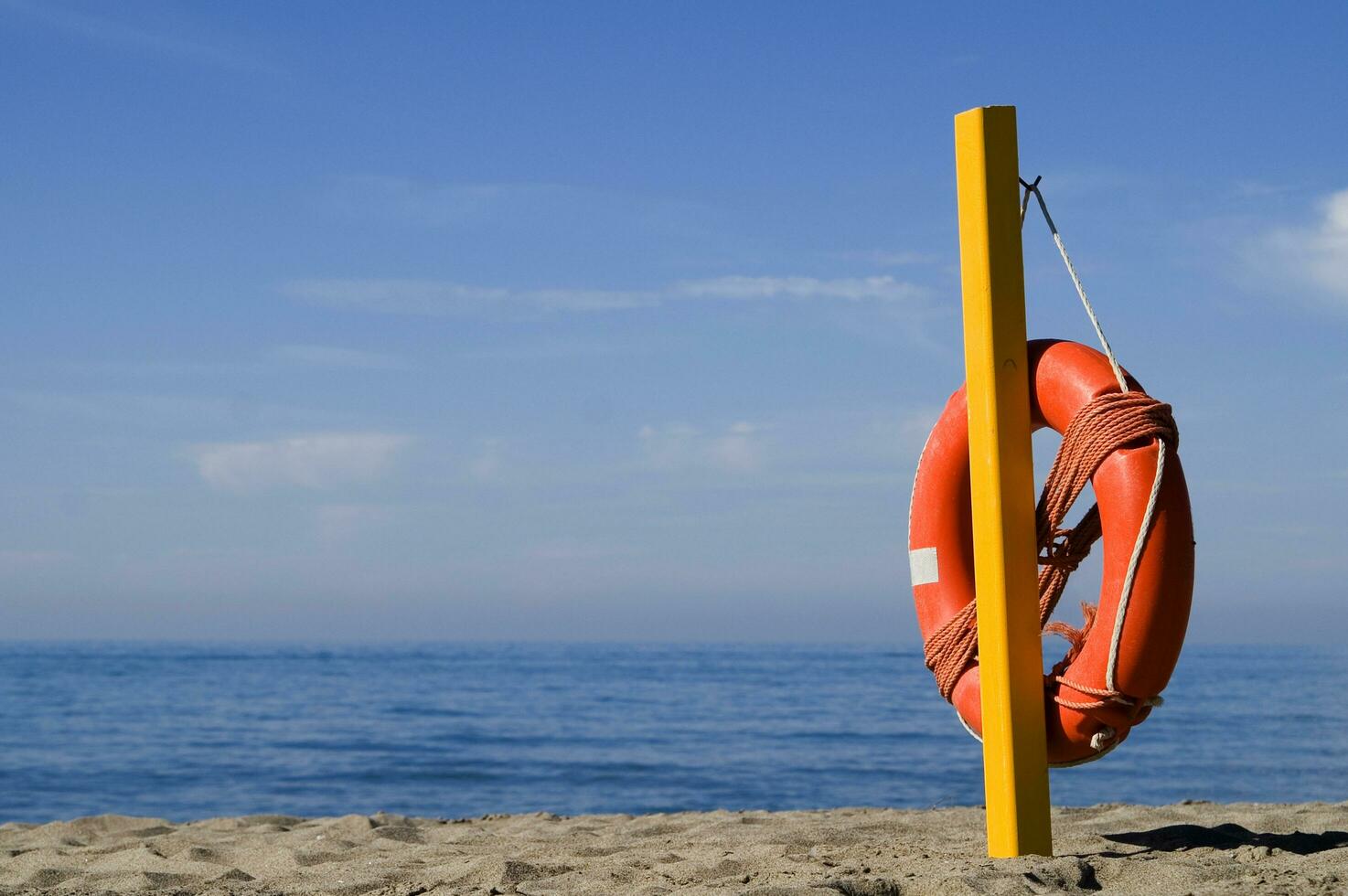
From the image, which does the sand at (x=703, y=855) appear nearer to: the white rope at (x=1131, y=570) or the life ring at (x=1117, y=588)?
the life ring at (x=1117, y=588)

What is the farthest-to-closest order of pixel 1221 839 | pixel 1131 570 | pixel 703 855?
pixel 703 855 → pixel 1221 839 → pixel 1131 570

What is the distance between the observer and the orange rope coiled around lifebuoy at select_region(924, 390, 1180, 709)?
2.98 meters

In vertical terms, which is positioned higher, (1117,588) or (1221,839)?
(1117,588)

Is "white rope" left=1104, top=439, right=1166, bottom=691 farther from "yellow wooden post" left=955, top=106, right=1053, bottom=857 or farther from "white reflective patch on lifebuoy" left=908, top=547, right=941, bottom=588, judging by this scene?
"white reflective patch on lifebuoy" left=908, top=547, right=941, bottom=588

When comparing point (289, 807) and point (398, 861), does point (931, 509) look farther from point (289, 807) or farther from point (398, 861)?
point (289, 807)

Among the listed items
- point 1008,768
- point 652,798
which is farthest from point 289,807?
point 1008,768

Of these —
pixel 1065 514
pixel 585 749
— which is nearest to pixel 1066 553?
pixel 1065 514

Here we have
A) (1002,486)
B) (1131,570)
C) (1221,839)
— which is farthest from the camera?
(1221,839)

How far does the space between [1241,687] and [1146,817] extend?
67.3 feet

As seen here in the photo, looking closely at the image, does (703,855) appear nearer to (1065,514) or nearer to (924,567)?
(924,567)

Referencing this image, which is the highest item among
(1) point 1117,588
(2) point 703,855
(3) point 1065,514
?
(3) point 1065,514

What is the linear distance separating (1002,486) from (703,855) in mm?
1420

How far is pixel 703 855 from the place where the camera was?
340 centimetres

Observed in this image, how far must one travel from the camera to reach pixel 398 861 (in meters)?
3.51
